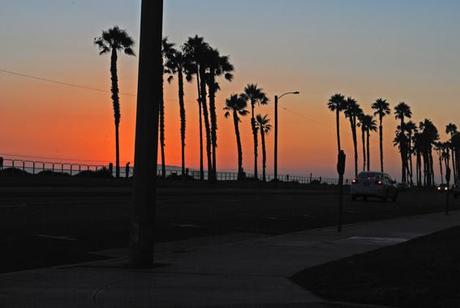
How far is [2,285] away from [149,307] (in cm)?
245

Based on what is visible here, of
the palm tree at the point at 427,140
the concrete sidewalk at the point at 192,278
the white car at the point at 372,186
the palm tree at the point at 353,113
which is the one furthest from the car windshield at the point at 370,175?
the palm tree at the point at 427,140

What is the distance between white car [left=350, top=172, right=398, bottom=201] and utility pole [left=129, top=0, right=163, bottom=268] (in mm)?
30117

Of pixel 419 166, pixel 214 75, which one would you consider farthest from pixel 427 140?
pixel 214 75

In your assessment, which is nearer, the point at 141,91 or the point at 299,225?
the point at 141,91

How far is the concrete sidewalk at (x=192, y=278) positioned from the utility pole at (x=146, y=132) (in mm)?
624

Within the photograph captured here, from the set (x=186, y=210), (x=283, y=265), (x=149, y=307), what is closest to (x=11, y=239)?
(x=283, y=265)

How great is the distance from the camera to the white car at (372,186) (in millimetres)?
39625

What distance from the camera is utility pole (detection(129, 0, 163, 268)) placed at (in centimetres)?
1097

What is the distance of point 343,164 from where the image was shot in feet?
62.3

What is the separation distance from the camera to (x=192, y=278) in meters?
9.76

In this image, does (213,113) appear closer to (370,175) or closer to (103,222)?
(370,175)

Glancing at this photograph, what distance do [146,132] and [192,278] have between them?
2622 millimetres

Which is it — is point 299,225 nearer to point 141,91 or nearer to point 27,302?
point 141,91

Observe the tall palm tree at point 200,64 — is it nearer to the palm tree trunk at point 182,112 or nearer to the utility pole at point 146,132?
the palm tree trunk at point 182,112
